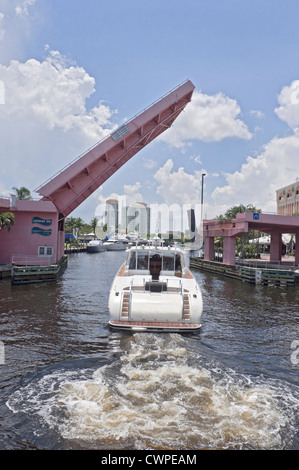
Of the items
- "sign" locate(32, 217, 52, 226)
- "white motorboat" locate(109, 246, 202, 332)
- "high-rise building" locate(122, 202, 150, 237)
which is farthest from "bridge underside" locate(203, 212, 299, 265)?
"high-rise building" locate(122, 202, 150, 237)

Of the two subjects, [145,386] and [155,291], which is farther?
[155,291]

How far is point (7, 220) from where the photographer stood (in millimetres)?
22109

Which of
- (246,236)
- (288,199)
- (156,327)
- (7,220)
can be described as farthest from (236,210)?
(156,327)

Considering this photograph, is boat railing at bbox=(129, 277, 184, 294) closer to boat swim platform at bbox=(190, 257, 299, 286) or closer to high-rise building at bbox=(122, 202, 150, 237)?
boat swim platform at bbox=(190, 257, 299, 286)

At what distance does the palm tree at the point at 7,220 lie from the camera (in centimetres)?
2173

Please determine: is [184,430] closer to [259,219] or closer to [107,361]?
[107,361]

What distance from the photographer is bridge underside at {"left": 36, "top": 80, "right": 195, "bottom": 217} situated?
22.9 metres

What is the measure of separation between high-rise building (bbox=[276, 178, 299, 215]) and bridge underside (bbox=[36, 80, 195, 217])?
49.6 metres

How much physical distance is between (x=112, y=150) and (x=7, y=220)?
9.49 metres

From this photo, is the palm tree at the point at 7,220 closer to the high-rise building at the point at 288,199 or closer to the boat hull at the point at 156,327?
the boat hull at the point at 156,327

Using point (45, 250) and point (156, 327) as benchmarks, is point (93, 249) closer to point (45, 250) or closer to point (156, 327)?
point (45, 250)

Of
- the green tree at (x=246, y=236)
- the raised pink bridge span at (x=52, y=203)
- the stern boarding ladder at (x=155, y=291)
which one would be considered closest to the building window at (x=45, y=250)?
the raised pink bridge span at (x=52, y=203)

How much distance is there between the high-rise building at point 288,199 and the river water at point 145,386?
63.2m
